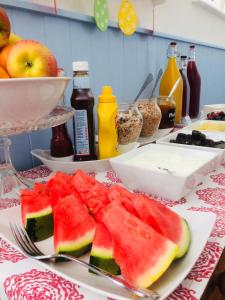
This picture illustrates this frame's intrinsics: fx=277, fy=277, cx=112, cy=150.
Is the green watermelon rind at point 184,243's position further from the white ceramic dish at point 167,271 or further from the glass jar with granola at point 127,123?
the glass jar with granola at point 127,123

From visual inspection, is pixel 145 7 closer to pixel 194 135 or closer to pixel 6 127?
pixel 194 135

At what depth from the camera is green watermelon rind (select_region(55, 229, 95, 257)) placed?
37 centimetres

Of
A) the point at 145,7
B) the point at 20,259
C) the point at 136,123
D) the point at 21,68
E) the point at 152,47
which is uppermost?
the point at 145,7

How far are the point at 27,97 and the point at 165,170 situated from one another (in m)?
0.30

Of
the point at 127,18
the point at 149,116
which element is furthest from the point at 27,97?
the point at 127,18

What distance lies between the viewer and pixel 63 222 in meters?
0.41

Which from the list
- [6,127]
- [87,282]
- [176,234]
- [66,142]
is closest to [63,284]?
[87,282]

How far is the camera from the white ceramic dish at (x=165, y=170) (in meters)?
0.54

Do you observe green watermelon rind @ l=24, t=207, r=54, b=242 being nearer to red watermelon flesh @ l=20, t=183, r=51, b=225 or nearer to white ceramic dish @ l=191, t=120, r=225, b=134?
red watermelon flesh @ l=20, t=183, r=51, b=225

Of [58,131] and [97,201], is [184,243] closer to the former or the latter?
[97,201]

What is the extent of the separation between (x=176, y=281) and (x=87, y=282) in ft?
0.34

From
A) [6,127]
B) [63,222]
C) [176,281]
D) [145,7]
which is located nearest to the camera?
[176,281]

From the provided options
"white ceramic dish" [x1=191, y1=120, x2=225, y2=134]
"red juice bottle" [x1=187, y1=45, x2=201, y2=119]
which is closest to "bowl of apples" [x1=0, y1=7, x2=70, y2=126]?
"white ceramic dish" [x1=191, y1=120, x2=225, y2=134]

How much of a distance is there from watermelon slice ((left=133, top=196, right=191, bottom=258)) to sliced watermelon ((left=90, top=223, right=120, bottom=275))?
0.19ft
